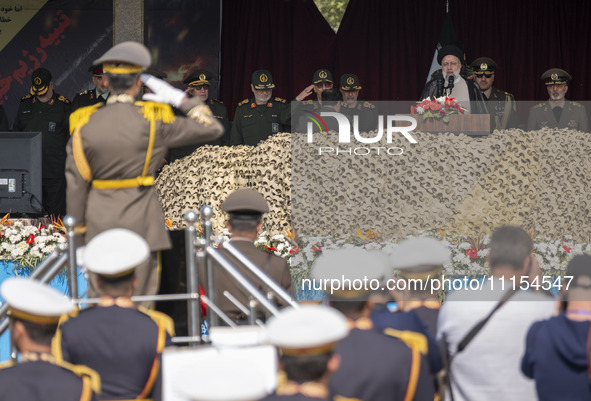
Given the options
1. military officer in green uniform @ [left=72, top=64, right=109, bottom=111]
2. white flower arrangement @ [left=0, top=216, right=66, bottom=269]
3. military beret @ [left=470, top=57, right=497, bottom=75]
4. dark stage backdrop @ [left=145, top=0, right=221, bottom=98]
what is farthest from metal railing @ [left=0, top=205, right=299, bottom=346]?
dark stage backdrop @ [left=145, top=0, right=221, bottom=98]

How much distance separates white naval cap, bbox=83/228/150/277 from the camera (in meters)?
3.21

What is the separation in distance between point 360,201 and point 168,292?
2.90 meters

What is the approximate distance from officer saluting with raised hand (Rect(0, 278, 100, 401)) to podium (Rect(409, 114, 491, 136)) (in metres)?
4.89

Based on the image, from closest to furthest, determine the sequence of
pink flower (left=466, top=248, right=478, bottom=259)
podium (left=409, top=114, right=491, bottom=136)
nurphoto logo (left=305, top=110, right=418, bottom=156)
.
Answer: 1. pink flower (left=466, top=248, right=478, bottom=259)
2. nurphoto logo (left=305, top=110, right=418, bottom=156)
3. podium (left=409, top=114, right=491, bottom=136)

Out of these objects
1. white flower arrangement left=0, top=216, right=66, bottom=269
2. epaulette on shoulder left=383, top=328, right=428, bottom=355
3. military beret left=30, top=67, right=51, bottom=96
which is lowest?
white flower arrangement left=0, top=216, right=66, bottom=269

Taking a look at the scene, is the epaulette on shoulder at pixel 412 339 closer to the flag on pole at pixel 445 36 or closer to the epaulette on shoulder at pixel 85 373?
the epaulette on shoulder at pixel 85 373

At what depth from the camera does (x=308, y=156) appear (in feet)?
24.3

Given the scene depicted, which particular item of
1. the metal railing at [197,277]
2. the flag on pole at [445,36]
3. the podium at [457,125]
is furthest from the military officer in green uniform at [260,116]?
the metal railing at [197,277]

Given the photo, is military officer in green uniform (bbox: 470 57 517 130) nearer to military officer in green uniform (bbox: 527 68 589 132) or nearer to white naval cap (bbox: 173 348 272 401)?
military officer in green uniform (bbox: 527 68 589 132)

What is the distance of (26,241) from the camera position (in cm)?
698

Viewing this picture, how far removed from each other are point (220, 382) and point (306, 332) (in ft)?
0.89

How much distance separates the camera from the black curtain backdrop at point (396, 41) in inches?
507

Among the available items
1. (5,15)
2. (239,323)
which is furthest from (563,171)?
(5,15)

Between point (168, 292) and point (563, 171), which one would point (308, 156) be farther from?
point (168, 292)
